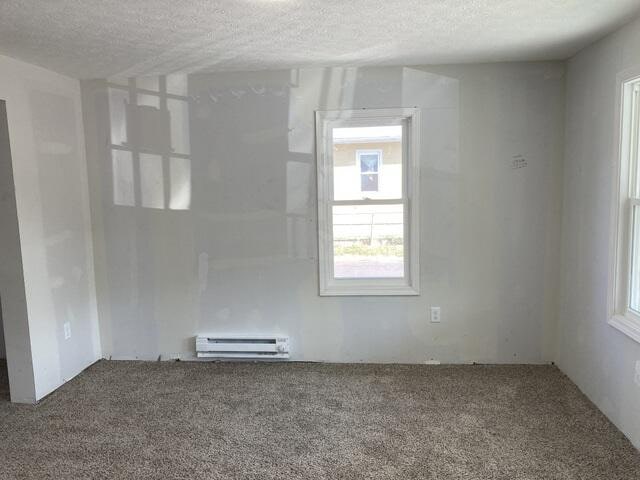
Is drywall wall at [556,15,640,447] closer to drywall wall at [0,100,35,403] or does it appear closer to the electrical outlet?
the electrical outlet

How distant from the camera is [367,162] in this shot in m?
3.57

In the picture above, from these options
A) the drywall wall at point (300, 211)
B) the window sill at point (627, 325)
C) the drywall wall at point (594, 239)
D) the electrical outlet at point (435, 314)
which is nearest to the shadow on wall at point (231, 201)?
the drywall wall at point (300, 211)

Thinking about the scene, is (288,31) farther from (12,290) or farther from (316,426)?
(12,290)

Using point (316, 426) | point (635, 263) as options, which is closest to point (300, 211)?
point (316, 426)

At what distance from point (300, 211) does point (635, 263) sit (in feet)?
7.16

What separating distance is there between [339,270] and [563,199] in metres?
1.73

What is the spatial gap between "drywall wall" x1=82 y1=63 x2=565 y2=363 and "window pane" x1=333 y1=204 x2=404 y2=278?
20cm

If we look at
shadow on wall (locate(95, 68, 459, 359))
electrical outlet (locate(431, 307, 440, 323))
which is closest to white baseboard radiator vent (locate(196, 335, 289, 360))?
shadow on wall (locate(95, 68, 459, 359))

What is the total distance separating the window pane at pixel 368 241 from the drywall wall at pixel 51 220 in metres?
1.99

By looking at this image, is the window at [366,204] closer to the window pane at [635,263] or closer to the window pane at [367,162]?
the window pane at [367,162]

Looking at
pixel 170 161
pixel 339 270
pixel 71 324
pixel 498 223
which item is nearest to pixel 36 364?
pixel 71 324

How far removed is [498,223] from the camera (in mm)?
3459

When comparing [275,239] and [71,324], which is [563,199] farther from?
[71,324]

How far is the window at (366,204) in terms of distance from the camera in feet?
11.5
